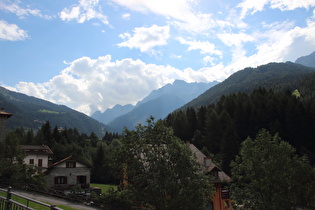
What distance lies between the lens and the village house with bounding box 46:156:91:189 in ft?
162

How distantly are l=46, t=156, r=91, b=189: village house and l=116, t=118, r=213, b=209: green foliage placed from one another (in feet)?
119

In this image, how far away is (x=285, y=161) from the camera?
20094 mm

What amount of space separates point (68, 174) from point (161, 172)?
4050 cm

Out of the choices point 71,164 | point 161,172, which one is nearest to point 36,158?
point 71,164

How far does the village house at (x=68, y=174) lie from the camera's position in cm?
4935

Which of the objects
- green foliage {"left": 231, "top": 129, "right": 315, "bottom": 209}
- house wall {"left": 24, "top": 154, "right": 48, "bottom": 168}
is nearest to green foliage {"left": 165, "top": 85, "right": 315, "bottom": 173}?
green foliage {"left": 231, "top": 129, "right": 315, "bottom": 209}

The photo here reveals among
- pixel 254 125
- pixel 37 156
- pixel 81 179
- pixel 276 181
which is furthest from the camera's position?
pixel 254 125

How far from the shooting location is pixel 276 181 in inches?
762

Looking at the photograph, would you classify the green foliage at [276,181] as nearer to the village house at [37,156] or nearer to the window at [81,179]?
the window at [81,179]

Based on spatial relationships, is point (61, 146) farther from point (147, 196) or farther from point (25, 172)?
point (147, 196)

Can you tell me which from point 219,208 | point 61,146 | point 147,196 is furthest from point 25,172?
point 61,146

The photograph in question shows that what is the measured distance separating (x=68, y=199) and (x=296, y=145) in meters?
64.0

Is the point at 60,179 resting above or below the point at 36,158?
below

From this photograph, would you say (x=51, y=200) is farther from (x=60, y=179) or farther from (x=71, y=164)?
(x=71, y=164)
